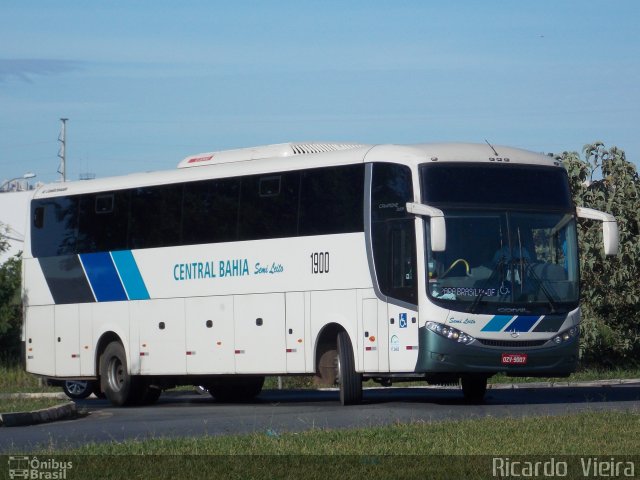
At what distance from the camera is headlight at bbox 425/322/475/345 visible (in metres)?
20.0

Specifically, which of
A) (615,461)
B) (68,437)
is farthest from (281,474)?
(68,437)

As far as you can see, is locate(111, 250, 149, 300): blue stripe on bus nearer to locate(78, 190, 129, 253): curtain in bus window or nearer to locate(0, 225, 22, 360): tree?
locate(78, 190, 129, 253): curtain in bus window

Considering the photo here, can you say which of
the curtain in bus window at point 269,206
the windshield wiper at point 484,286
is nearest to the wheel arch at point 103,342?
the curtain in bus window at point 269,206

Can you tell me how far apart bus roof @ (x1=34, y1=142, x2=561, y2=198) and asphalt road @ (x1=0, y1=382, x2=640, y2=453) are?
12.7 feet

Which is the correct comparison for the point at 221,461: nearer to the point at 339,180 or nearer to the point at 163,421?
the point at 163,421

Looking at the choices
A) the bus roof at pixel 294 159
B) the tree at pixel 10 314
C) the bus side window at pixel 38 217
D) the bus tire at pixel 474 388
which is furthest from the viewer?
the tree at pixel 10 314

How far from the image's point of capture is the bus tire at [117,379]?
2530 centimetres

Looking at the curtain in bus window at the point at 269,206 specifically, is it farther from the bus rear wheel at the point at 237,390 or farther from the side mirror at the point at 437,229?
the bus rear wheel at the point at 237,390

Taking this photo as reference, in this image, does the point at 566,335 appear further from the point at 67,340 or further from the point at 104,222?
the point at 67,340

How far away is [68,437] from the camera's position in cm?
1616

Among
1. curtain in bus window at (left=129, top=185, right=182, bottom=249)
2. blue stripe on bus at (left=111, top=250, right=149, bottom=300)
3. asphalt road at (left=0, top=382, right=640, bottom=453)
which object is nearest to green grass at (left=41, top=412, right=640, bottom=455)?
asphalt road at (left=0, top=382, right=640, bottom=453)

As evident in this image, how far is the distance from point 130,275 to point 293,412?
598 cm

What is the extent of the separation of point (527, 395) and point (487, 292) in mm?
5295

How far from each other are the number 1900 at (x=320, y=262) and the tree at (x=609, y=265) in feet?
33.1
